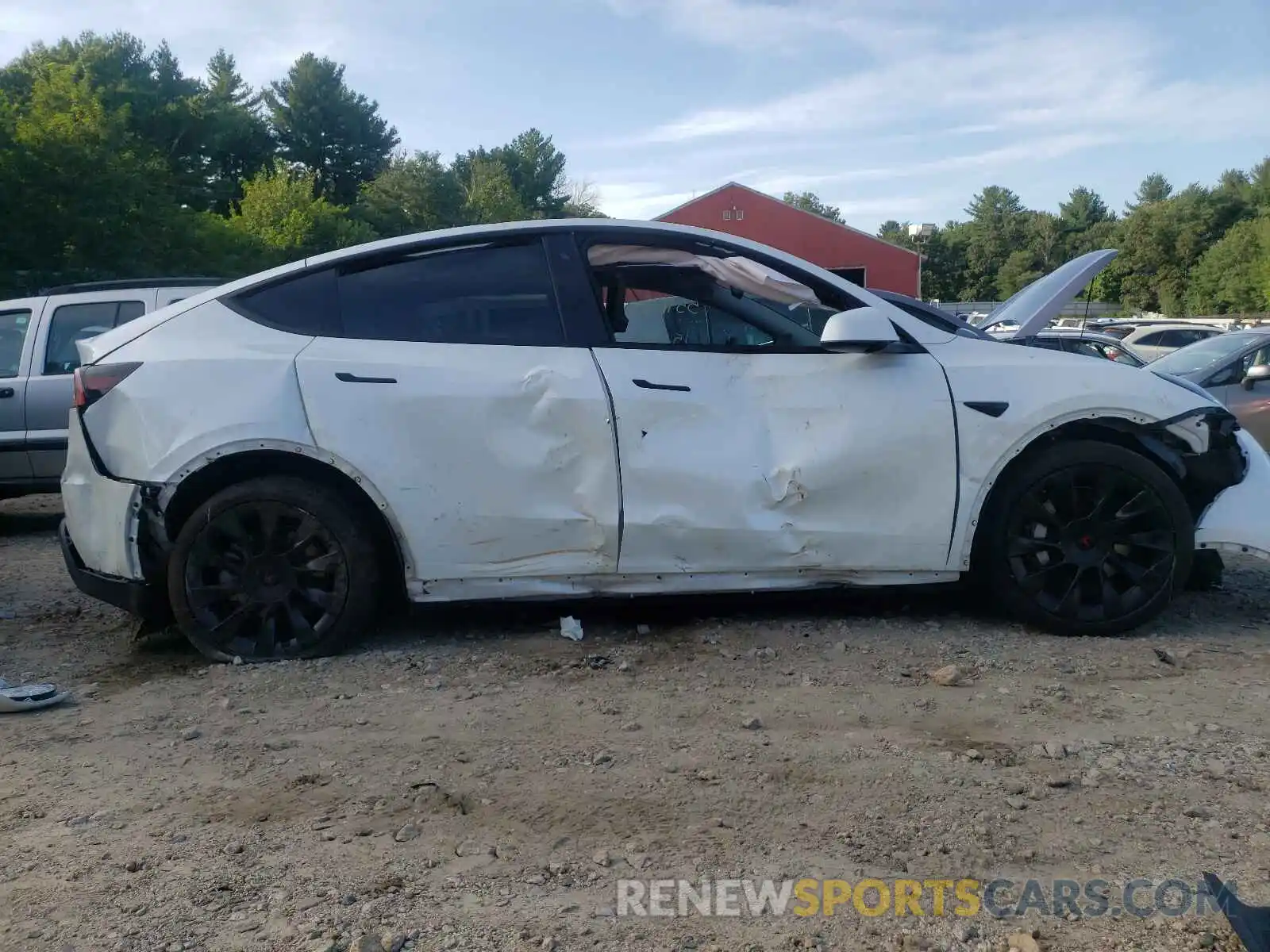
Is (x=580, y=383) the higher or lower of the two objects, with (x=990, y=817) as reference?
higher

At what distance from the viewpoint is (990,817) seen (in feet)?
9.46

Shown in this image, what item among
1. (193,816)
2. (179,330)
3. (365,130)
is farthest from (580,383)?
(365,130)

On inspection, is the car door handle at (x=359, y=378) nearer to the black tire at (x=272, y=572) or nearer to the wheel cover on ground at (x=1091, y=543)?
the black tire at (x=272, y=572)

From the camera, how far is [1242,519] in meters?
4.53

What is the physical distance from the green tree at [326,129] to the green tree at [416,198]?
4780 mm

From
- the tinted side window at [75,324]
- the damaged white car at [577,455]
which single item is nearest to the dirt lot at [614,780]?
the damaged white car at [577,455]

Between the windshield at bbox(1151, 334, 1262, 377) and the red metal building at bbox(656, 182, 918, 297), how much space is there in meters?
29.9

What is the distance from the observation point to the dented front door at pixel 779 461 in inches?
171

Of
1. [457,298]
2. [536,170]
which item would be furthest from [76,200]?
[536,170]

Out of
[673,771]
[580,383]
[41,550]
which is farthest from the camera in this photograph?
[41,550]

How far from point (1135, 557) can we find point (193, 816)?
11.6 feet

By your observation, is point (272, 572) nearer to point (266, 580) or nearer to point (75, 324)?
point (266, 580)

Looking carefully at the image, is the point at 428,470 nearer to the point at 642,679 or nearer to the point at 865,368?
the point at 642,679

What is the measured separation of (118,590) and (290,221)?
33.5 m
